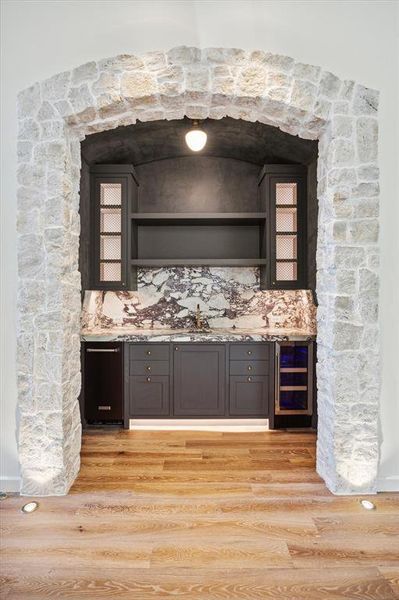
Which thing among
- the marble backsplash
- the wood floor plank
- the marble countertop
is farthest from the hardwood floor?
the marble backsplash

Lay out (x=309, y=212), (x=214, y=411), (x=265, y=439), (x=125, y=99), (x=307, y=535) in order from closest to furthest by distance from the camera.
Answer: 1. (x=307, y=535)
2. (x=125, y=99)
3. (x=265, y=439)
4. (x=214, y=411)
5. (x=309, y=212)

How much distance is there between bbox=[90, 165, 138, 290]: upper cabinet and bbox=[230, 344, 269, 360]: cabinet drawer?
136 cm

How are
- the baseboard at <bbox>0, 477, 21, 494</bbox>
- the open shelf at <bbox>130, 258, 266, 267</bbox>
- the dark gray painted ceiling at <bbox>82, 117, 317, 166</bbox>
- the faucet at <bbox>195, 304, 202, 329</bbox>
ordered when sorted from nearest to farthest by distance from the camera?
the baseboard at <bbox>0, 477, 21, 494</bbox> → the dark gray painted ceiling at <bbox>82, 117, 317, 166</bbox> → the open shelf at <bbox>130, 258, 266, 267</bbox> → the faucet at <bbox>195, 304, 202, 329</bbox>

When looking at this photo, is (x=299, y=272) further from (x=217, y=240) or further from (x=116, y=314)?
(x=116, y=314)

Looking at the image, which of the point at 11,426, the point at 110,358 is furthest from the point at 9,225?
the point at 110,358

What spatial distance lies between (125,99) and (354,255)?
6.14 feet

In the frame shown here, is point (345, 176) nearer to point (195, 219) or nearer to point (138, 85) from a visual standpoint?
point (138, 85)

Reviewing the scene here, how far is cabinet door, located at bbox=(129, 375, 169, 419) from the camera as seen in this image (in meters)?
3.71

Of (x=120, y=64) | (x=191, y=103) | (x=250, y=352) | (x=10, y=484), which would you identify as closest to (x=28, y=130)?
(x=120, y=64)

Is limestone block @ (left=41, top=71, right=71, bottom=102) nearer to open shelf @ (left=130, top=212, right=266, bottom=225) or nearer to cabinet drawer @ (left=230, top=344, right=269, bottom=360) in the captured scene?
open shelf @ (left=130, top=212, right=266, bottom=225)

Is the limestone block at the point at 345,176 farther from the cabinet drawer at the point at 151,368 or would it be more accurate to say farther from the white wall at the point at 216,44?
the cabinet drawer at the point at 151,368

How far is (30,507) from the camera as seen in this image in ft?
7.70

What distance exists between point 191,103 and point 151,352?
7.48ft

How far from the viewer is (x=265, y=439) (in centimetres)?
347
